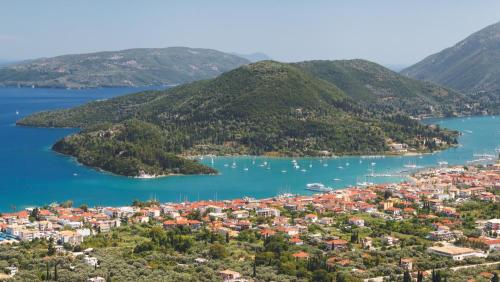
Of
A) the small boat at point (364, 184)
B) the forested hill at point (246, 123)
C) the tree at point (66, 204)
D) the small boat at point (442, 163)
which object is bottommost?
the tree at point (66, 204)

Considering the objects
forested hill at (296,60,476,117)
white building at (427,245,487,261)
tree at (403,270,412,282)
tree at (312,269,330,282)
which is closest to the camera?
tree at (403,270,412,282)

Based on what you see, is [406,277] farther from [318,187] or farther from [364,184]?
[364,184]

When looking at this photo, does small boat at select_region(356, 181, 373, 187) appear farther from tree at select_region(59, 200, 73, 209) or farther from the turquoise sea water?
tree at select_region(59, 200, 73, 209)

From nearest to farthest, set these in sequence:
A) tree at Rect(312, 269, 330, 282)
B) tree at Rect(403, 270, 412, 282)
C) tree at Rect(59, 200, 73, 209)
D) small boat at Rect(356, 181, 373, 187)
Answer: tree at Rect(403, 270, 412, 282)
tree at Rect(312, 269, 330, 282)
tree at Rect(59, 200, 73, 209)
small boat at Rect(356, 181, 373, 187)

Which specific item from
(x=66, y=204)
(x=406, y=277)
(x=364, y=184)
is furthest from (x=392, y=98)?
(x=406, y=277)

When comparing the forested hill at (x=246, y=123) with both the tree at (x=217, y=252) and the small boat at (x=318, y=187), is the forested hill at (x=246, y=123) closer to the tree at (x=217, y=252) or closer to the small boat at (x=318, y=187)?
the small boat at (x=318, y=187)

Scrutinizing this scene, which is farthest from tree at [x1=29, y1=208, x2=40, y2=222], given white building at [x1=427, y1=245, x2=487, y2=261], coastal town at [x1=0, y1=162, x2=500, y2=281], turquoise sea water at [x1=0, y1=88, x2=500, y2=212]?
white building at [x1=427, y1=245, x2=487, y2=261]

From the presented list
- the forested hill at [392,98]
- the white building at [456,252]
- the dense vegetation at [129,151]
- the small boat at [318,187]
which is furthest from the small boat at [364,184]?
the forested hill at [392,98]

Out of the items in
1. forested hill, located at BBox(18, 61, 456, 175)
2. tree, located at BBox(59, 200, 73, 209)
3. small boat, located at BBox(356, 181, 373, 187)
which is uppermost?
forested hill, located at BBox(18, 61, 456, 175)
